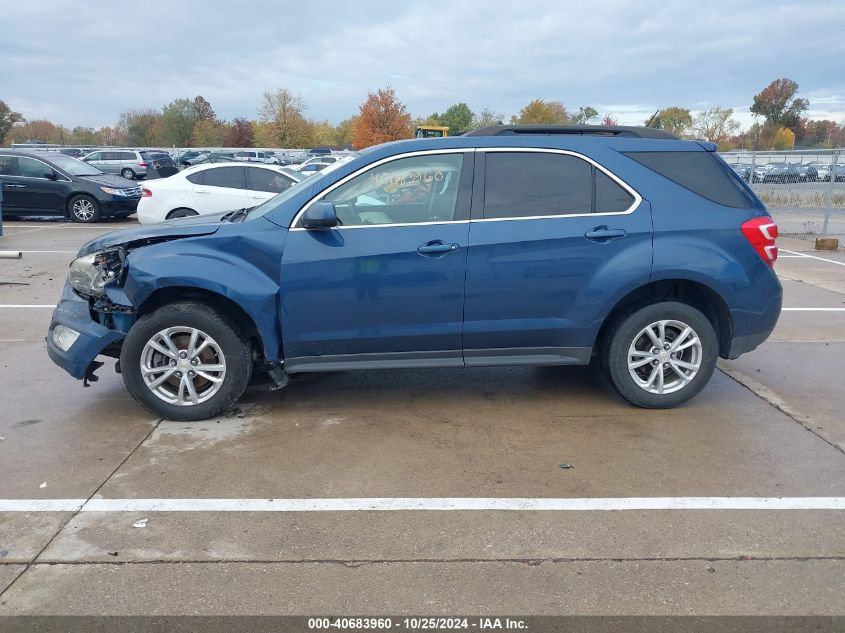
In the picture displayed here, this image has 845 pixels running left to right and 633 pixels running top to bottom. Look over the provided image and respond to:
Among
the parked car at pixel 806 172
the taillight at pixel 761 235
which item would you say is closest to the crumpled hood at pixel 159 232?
the taillight at pixel 761 235

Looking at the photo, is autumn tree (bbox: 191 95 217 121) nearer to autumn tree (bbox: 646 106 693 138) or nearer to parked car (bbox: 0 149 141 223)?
autumn tree (bbox: 646 106 693 138)

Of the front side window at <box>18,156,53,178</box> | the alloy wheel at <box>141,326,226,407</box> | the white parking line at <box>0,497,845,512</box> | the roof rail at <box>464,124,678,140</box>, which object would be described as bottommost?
the white parking line at <box>0,497,845,512</box>

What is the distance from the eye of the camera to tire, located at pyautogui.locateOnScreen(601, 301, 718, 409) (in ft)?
16.0

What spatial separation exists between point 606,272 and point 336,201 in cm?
188

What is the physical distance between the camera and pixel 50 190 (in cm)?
1697

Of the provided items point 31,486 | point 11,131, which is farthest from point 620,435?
point 11,131

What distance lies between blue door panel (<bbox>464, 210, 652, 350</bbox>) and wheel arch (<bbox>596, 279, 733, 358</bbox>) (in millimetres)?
208

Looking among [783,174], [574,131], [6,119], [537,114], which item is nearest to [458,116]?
[537,114]

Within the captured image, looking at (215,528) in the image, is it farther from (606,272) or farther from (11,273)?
(11,273)

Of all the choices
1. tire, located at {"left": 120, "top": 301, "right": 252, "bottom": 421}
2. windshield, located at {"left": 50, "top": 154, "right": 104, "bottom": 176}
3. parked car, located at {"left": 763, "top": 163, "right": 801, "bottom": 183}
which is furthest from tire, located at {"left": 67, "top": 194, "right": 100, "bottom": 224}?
parked car, located at {"left": 763, "top": 163, "right": 801, "bottom": 183}

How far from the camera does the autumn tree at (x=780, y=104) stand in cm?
7400

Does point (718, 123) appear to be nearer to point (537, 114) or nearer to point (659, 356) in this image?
point (537, 114)

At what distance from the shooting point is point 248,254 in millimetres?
4668
